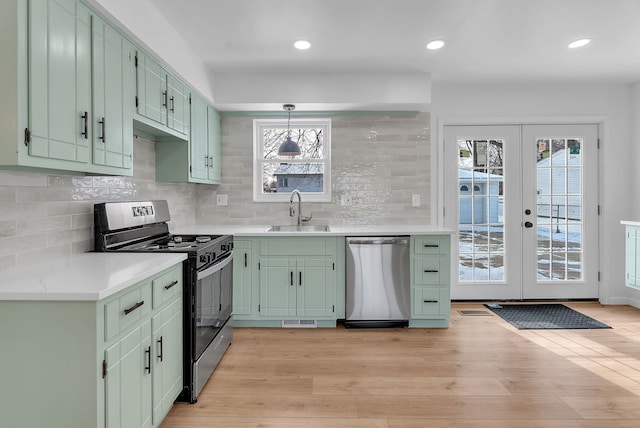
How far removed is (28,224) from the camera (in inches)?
75.0

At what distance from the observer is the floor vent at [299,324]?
3561mm

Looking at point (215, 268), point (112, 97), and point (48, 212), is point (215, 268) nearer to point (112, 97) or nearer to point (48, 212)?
point (48, 212)

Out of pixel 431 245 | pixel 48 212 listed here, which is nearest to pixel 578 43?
pixel 431 245

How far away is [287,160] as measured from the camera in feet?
14.3

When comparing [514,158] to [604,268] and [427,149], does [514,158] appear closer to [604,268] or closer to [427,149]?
[427,149]

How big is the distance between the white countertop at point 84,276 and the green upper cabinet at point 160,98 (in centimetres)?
93

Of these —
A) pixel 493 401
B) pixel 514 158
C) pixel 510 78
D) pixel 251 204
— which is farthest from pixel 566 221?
pixel 251 204

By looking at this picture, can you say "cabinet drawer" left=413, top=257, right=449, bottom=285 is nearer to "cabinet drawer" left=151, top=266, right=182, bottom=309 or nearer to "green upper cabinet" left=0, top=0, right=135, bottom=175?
"cabinet drawer" left=151, top=266, right=182, bottom=309

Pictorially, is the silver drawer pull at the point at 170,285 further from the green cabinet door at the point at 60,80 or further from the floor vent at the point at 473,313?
the floor vent at the point at 473,313

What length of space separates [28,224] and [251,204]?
247 centimetres

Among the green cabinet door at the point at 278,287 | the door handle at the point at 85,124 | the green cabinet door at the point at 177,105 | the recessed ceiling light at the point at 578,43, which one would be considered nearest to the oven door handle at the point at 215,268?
the green cabinet door at the point at 278,287

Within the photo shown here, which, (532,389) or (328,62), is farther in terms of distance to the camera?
(328,62)

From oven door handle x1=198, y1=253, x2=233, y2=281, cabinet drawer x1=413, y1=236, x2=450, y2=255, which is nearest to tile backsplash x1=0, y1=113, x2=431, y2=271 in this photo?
cabinet drawer x1=413, y1=236, x2=450, y2=255

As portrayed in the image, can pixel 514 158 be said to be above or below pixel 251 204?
above
